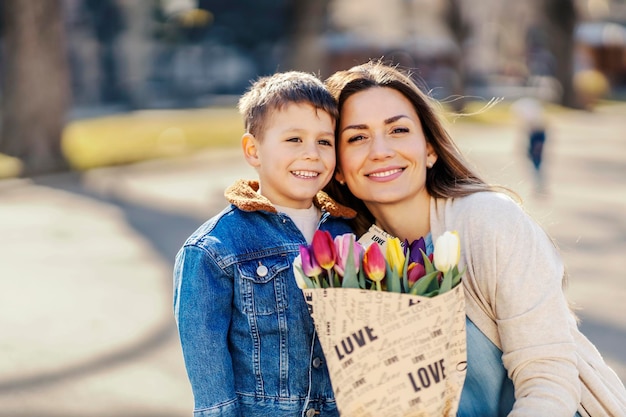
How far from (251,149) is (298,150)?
7.9 inches

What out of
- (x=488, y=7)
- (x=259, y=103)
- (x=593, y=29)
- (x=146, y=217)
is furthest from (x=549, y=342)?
(x=488, y=7)

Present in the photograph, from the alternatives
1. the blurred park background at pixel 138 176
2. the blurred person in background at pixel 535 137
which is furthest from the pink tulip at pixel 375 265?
the blurred person in background at pixel 535 137

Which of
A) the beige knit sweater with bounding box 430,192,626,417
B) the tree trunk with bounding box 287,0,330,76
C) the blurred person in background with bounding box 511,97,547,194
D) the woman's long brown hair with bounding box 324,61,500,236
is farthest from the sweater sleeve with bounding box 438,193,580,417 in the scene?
the tree trunk with bounding box 287,0,330,76

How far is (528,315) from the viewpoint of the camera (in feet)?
7.43

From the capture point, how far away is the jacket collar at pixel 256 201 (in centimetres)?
251

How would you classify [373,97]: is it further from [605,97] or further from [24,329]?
[605,97]

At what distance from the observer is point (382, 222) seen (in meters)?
2.81

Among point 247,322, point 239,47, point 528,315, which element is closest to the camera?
point 528,315

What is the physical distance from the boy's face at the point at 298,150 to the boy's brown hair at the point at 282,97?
0.7 inches

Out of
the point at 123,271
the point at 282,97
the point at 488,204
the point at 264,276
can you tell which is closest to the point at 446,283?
the point at 488,204

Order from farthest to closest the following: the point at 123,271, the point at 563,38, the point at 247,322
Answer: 1. the point at 563,38
2. the point at 123,271
3. the point at 247,322

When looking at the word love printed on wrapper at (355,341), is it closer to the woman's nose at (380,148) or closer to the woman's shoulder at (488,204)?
the woman's shoulder at (488,204)

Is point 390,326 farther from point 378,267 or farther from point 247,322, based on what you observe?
point 247,322

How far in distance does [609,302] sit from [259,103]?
441 cm
